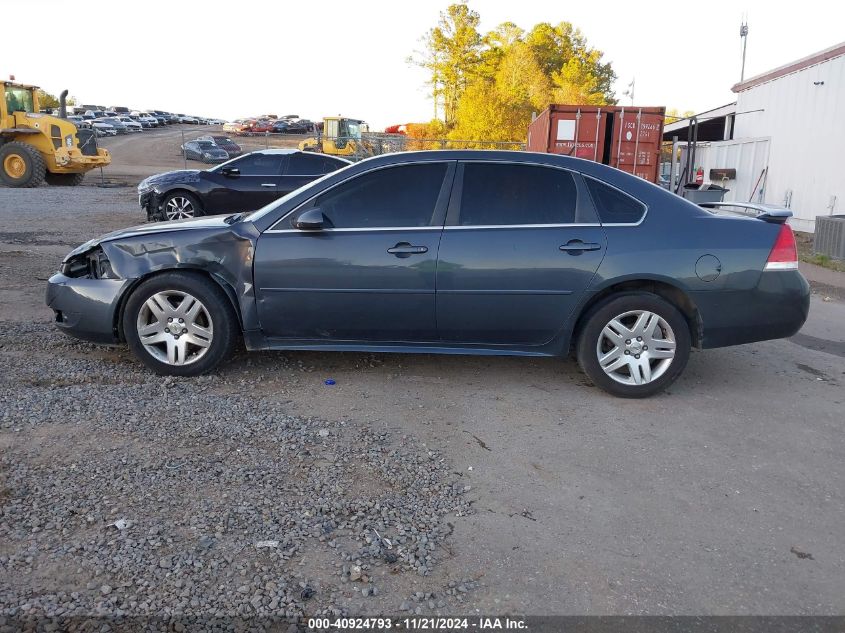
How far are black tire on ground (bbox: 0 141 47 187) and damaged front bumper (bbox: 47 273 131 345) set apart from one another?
19.8 metres

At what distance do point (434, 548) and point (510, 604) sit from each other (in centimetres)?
45

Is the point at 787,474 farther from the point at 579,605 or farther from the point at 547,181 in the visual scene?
the point at 547,181

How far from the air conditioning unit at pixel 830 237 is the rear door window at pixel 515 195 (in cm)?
890

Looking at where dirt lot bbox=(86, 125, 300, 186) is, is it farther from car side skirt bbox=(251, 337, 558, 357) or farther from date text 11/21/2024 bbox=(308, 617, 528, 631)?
date text 11/21/2024 bbox=(308, 617, 528, 631)

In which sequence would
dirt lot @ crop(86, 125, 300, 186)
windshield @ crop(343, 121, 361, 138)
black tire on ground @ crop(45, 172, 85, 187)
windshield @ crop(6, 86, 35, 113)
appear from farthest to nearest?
windshield @ crop(343, 121, 361, 138), dirt lot @ crop(86, 125, 300, 186), black tire on ground @ crop(45, 172, 85, 187), windshield @ crop(6, 86, 35, 113)

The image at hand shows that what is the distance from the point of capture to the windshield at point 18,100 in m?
21.9

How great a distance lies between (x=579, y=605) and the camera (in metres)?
2.76

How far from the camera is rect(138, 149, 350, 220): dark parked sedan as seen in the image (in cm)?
1330

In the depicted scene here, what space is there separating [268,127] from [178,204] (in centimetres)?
5425

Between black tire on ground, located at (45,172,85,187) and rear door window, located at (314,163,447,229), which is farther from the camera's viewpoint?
black tire on ground, located at (45,172,85,187)

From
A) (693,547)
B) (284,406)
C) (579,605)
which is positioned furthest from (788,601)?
(284,406)

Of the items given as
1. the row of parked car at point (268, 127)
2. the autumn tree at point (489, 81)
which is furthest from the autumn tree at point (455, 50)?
the row of parked car at point (268, 127)

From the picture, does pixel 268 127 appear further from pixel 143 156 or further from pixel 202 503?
pixel 202 503

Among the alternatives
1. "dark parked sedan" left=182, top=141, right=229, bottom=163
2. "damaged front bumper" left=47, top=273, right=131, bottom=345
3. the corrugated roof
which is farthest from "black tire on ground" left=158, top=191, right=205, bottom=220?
"dark parked sedan" left=182, top=141, right=229, bottom=163
